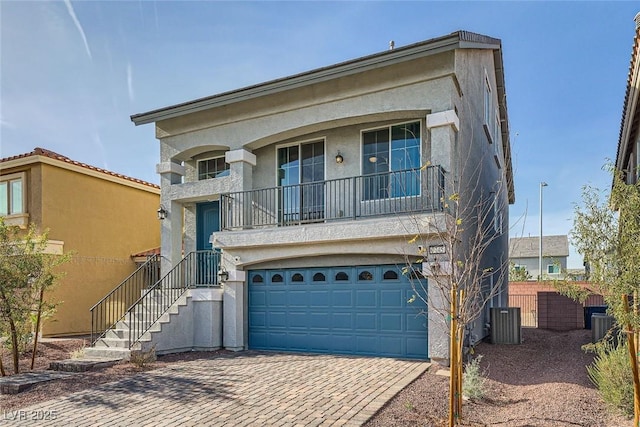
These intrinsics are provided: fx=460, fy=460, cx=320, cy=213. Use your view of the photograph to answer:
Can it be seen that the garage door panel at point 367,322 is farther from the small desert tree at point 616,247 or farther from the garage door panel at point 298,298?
the small desert tree at point 616,247

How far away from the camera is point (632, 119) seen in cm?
1005

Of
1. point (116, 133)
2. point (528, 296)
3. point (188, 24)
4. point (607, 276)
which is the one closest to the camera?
point (607, 276)

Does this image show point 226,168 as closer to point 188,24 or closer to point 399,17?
point 188,24

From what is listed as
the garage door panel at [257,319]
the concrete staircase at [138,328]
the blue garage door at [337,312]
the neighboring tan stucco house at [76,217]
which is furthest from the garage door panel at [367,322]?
the neighboring tan stucco house at [76,217]

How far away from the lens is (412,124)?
1120cm

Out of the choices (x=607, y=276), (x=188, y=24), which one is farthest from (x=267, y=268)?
(x=607, y=276)

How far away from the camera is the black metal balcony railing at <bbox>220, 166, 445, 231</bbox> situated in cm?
1021

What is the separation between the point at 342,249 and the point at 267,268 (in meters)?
2.39

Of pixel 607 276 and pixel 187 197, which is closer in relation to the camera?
pixel 607 276

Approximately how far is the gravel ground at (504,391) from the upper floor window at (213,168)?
537 cm

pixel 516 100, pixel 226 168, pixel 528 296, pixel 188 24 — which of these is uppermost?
pixel 188 24

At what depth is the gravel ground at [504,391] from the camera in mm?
6117

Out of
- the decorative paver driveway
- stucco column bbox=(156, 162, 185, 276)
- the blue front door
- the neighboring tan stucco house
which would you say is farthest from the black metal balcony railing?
the neighboring tan stucco house

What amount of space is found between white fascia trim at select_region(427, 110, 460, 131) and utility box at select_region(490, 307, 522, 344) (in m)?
5.50
